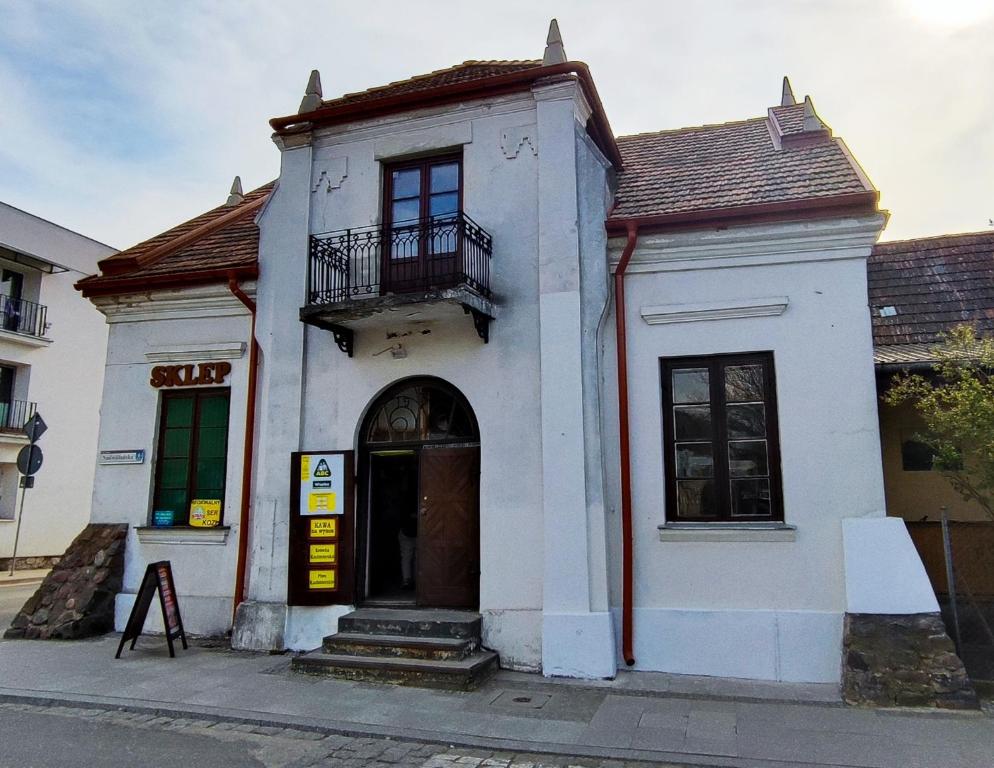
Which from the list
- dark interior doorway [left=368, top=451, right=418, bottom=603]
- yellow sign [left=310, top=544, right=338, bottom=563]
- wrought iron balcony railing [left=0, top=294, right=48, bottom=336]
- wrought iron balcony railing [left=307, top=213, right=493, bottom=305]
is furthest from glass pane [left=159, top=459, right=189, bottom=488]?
wrought iron balcony railing [left=0, top=294, right=48, bottom=336]

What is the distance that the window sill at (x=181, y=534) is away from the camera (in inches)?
379

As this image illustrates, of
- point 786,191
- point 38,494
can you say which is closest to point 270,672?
point 786,191

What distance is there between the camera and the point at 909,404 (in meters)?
9.01

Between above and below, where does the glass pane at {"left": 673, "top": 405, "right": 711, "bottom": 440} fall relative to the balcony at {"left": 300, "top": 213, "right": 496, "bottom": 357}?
below

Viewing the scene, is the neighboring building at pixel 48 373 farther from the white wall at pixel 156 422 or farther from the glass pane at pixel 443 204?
the glass pane at pixel 443 204

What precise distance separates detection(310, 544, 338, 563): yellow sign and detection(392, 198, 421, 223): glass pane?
4121 millimetres

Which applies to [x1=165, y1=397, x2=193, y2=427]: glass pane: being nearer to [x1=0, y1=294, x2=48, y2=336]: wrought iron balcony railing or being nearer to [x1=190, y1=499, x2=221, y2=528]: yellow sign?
[x1=190, y1=499, x2=221, y2=528]: yellow sign

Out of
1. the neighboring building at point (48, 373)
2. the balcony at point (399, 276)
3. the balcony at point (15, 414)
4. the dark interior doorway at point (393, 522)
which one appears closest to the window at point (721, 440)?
the balcony at point (399, 276)

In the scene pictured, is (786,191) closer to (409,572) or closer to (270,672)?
(409,572)

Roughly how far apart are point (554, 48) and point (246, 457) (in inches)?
251

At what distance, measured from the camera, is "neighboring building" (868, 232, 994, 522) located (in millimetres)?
8875

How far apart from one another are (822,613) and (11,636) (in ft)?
32.0

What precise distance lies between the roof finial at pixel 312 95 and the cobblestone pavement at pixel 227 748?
292 inches

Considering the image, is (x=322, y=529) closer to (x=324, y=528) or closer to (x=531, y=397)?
(x=324, y=528)
